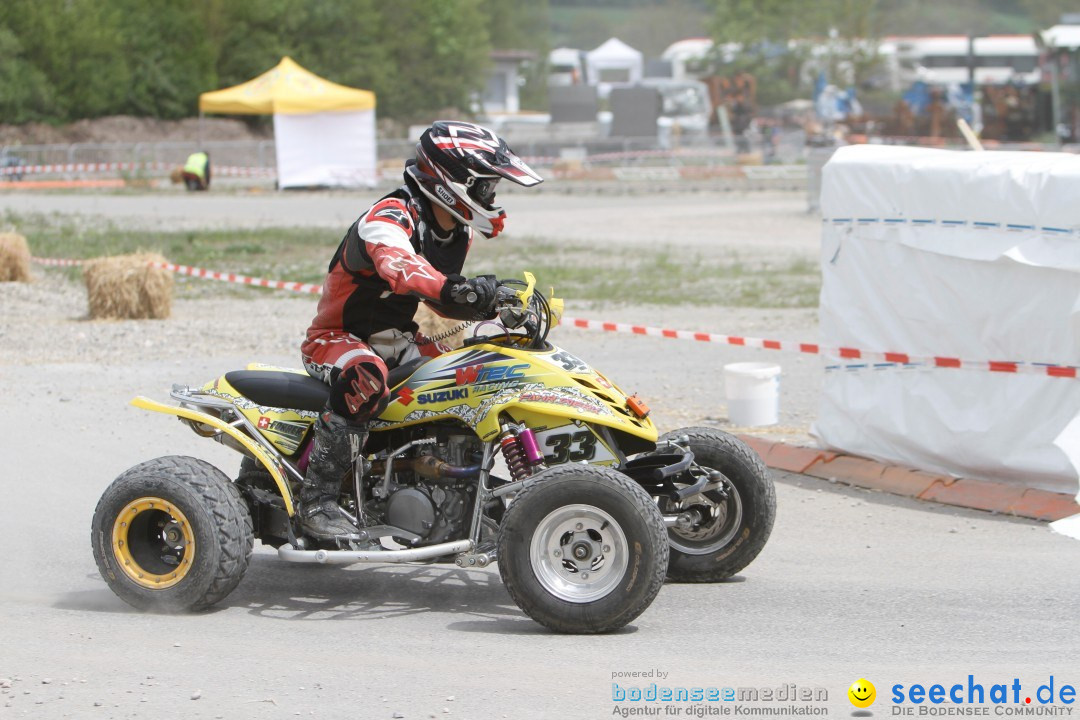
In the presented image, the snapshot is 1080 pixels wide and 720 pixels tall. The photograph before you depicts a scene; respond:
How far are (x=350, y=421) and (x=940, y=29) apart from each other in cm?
10775

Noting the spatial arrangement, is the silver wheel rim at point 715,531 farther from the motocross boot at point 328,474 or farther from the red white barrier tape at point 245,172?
the red white barrier tape at point 245,172

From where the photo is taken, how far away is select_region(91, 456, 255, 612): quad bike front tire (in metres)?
5.81

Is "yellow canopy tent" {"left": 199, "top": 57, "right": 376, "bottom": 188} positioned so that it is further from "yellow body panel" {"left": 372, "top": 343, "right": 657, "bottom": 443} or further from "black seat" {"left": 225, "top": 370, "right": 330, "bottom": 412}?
"yellow body panel" {"left": 372, "top": 343, "right": 657, "bottom": 443}

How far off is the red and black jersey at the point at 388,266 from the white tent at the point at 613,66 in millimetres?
79023

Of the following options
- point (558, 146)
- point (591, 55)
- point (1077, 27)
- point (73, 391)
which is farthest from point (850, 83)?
point (73, 391)

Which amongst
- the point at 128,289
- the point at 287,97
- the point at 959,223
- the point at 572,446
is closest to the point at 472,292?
the point at 572,446

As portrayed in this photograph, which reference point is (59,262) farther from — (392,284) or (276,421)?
(392,284)

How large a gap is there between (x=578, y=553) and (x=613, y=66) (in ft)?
266

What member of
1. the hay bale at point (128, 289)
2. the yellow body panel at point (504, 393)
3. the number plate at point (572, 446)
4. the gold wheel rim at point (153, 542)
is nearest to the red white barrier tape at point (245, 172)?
the hay bale at point (128, 289)

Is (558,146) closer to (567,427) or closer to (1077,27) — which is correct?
(1077,27)

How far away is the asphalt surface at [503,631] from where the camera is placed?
4.93 m

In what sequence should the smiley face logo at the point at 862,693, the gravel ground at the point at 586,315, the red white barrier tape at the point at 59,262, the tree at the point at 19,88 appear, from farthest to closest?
the tree at the point at 19,88
the red white barrier tape at the point at 59,262
the gravel ground at the point at 586,315
the smiley face logo at the point at 862,693

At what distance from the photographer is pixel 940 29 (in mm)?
105938

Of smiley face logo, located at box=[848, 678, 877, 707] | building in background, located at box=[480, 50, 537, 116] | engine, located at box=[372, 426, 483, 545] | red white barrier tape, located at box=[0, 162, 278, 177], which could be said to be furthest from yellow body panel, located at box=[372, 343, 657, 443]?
building in background, located at box=[480, 50, 537, 116]
